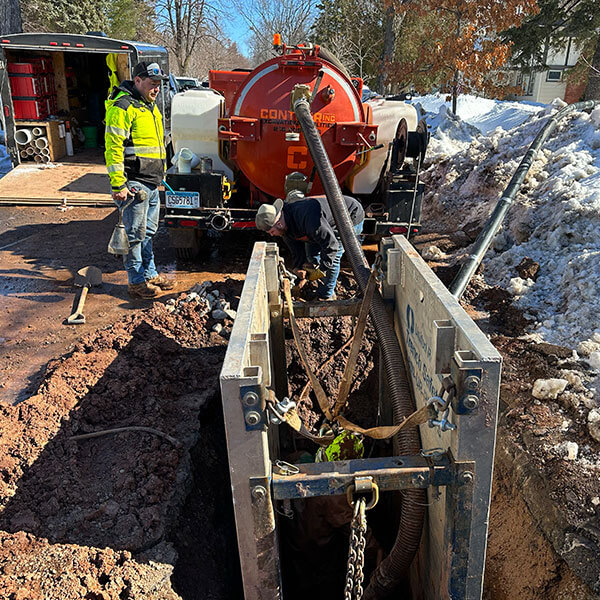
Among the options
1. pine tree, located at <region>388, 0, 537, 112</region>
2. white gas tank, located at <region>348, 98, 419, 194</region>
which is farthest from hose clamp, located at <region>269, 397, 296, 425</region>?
pine tree, located at <region>388, 0, 537, 112</region>

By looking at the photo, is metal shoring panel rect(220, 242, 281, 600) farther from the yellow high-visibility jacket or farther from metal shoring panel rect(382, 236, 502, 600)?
the yellow high-visibility jacket

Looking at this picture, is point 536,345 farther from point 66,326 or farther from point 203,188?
point 66,326

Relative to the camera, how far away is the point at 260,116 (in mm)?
6152

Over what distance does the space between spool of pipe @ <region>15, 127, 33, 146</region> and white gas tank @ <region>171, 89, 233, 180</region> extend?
22.3 ft

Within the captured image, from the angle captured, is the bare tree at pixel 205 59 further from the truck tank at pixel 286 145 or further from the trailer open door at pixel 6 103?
the truck tank at pixel 286 145

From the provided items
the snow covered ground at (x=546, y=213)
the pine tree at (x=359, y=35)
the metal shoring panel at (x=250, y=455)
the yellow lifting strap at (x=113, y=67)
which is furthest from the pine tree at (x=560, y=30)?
the metal shoring panel at (x=250, y=455)

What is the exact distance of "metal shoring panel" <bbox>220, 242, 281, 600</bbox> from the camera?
2273 millimetres

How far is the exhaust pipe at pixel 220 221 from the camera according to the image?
248 inches

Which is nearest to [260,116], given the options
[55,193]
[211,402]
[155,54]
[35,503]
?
[211,402]

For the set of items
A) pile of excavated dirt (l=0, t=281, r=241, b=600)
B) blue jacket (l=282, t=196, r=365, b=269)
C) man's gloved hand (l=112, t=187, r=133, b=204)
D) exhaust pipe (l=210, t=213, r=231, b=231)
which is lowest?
pile of excavated dirt (l=0, t=281, r=241, b=600)

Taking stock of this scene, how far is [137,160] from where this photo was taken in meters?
5.60

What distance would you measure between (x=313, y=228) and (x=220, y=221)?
170 cm

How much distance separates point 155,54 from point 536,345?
11.2 meters

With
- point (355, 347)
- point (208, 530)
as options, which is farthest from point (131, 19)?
point (208, 530)
